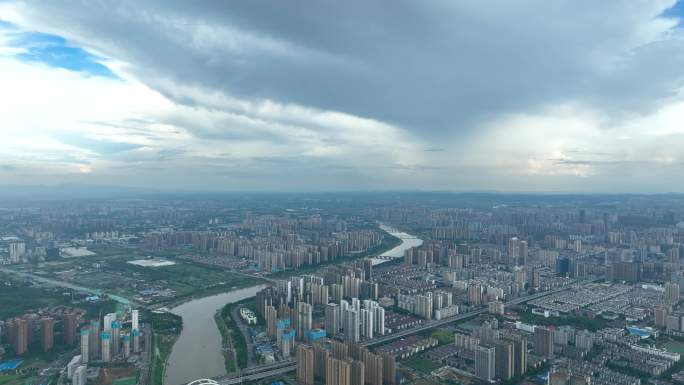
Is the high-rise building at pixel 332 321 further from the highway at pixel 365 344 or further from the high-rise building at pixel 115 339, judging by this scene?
the high-rise building at pixel 115 339

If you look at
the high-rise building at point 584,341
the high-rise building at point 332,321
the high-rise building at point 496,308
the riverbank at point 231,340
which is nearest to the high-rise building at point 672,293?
the high-rise building at point 496,308

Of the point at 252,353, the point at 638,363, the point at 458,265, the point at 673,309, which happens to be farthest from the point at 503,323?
the point at 458,265

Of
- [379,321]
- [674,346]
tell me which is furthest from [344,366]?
[674,346]

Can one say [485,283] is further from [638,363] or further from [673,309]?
[638,363]

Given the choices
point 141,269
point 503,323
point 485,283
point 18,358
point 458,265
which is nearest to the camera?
point 18,358

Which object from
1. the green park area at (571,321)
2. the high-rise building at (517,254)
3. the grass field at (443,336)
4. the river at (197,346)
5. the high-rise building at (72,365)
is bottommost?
the river at (197,346)

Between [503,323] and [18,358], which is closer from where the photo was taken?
[18,358]

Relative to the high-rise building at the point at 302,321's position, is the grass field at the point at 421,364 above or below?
below
